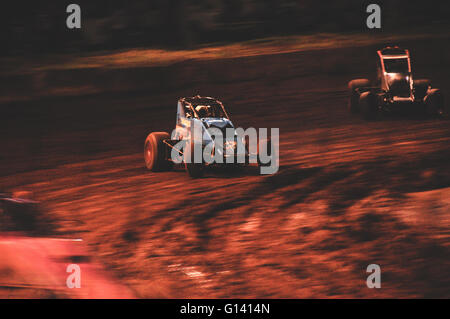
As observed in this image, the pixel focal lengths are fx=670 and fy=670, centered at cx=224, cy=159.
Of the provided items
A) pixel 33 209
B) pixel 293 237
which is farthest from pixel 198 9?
pixel 33 209

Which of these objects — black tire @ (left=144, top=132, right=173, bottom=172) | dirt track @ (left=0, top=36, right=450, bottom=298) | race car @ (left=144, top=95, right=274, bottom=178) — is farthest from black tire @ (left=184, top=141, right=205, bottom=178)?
black tire @ (left=144, top=132, right=173, bottom=172)

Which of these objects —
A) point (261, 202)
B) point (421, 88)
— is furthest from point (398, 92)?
point (261, 202)

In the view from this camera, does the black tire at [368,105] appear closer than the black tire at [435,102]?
No

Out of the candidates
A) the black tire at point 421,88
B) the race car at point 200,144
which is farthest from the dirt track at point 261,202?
the black tire at point 421,88

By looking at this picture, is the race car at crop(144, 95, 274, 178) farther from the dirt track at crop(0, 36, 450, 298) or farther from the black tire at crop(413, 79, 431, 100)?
the black tire at crop(413, 79, 431, 100)

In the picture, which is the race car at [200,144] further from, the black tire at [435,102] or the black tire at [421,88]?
the black tire at [421,88]

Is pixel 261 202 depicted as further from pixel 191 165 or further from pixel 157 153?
pixel 157 153

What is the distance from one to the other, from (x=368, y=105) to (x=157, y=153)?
6877 mm

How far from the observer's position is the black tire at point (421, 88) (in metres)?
16.7

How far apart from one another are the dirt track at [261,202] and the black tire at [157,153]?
25cm

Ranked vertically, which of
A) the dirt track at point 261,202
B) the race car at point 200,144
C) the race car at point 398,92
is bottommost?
the dirt track at point 261,202

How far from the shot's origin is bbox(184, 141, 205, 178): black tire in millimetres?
10977

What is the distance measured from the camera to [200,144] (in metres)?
10.9
